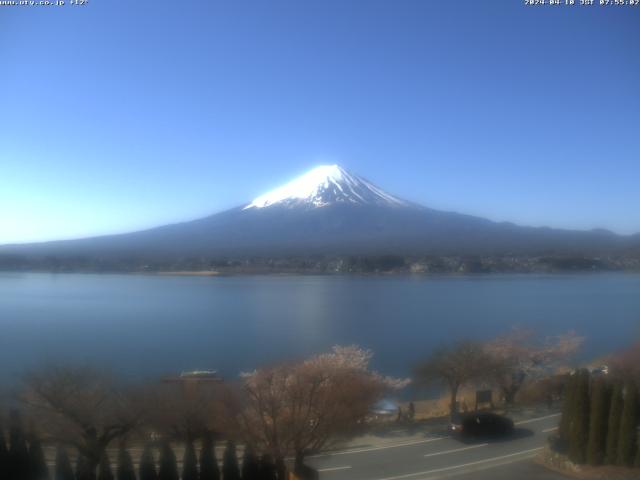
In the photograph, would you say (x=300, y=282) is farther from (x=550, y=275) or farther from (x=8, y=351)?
(x=8, y=351)

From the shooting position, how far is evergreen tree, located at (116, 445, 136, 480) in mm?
3084

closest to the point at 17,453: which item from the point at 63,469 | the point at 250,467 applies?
the point at 63,469

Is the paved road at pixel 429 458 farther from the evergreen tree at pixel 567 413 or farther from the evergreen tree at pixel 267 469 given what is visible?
the evergreen tree at pixel 267 469

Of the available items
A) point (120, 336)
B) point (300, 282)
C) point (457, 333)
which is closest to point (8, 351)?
point (120, 336)

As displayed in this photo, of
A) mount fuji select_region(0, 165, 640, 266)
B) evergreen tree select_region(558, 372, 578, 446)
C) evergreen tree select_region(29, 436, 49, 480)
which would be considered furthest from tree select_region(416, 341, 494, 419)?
mount fuji select_region(0, 165, 640, 266)

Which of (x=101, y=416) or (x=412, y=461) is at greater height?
(x=101, y=416)

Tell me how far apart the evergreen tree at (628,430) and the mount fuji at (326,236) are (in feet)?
54.7

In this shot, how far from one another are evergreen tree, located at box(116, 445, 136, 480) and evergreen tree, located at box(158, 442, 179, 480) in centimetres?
14

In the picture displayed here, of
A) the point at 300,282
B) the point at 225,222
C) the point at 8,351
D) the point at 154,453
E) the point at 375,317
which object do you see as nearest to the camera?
the point at 154,453

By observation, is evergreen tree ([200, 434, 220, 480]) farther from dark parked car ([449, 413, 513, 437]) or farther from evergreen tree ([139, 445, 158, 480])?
dark parked car ([449, 413, 513, 437])

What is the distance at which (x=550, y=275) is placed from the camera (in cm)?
2231

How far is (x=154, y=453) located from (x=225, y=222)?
28.6 m

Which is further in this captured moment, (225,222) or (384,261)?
(225,222)

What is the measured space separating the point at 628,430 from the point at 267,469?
216 cm
